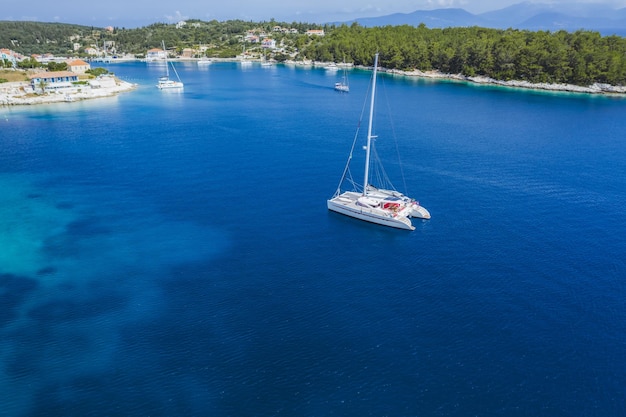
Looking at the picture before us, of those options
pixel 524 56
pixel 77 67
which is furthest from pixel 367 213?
pixel 77 67

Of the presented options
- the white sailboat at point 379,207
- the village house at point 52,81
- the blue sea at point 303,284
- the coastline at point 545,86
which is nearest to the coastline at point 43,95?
the village house at point 52,81

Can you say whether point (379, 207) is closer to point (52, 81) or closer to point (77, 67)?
point (52, 81)

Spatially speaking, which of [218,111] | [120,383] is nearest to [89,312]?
[120,383]

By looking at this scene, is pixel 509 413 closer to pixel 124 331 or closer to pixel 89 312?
pixel 124 331

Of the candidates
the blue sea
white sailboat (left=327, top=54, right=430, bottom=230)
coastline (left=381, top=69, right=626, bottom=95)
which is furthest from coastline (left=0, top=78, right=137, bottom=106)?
coastline (left=381, top=69, right=626, bottom=95)

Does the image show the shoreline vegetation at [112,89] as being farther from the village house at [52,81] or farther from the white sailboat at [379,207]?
the white sailboat at [379,207]
